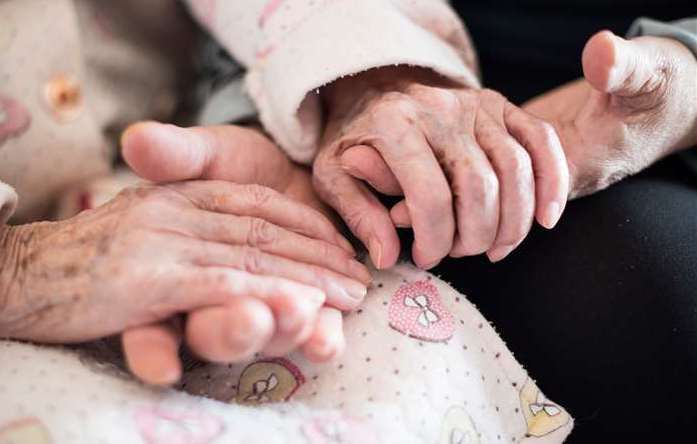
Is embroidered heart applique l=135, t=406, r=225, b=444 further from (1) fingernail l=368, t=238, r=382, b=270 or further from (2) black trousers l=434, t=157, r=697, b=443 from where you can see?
(2) black trousers l=434, t=157, r=697, b=443

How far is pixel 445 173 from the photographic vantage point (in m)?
0.51

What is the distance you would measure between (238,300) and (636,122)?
0.37m

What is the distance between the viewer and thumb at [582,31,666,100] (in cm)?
48

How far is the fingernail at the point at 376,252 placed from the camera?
52cm

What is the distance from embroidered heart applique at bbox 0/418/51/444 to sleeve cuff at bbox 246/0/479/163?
33 cm

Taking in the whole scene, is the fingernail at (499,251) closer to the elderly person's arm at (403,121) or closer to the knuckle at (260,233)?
the elderly person's arm at (403,121)

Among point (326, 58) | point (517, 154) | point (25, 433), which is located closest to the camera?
point (25, 433)

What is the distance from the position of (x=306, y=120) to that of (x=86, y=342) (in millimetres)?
278

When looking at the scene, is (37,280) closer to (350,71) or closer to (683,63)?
(350,71)

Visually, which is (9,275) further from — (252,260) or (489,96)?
(489,96)

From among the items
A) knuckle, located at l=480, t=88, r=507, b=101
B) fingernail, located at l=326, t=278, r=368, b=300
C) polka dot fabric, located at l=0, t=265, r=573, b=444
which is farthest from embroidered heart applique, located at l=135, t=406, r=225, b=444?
knuckle, located at l=480, t=88, r=507, b=101

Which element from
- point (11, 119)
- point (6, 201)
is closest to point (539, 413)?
point (6, 201)

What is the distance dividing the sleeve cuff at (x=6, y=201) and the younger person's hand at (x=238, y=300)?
0.11 metres

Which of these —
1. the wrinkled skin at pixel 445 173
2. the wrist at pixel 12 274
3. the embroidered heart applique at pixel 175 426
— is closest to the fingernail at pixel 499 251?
the wrinkled skin at pixel 445 173
